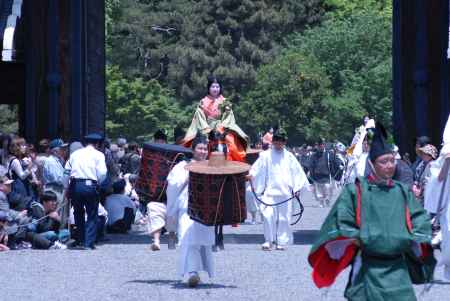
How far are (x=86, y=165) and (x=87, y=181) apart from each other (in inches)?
8.9

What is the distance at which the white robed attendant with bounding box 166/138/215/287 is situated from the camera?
1431 cm

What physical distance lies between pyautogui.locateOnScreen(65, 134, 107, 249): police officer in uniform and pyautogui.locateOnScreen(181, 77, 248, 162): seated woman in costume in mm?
2304

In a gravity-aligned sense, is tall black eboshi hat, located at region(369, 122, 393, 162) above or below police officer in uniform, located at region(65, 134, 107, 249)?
above

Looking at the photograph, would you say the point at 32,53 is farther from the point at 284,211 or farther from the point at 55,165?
the point at 284,211

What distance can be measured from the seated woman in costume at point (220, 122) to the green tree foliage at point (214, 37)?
5736 cm

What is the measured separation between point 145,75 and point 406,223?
69766 mm

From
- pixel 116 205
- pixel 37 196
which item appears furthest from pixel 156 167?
pixel 116 205

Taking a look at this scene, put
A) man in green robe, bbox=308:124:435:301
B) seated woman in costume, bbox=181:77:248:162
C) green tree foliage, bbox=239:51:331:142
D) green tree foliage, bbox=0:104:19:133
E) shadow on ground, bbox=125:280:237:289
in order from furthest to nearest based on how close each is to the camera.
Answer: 1. green tree foliage, bbox=239:51:331:142
2. green tree foliage, bbox=0:104:19:133
3. seated woman in costume, bbox=181:77:248:162
4. shadow on ground, bbox=125:280:237:289
5. man in green robe, bbox=308:124:435:301

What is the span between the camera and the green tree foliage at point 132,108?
5960 centimetres

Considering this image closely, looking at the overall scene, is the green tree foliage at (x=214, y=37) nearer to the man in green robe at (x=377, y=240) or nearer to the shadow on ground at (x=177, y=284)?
the shadow on ground at (x=177, y=284)

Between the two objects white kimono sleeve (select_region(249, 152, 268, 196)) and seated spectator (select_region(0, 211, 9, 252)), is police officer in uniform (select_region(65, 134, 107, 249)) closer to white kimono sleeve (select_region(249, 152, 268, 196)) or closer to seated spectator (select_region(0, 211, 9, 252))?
seated spectator (select_region(0, 211, 9, 252))

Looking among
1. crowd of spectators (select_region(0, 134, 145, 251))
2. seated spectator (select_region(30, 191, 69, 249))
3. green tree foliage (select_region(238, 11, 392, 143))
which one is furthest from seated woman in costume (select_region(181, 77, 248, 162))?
green tree foliage (select_region(238, 11, 392, 143))

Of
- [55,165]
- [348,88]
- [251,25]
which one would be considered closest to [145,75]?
[251,25]

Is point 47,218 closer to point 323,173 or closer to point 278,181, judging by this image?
point 278,181
